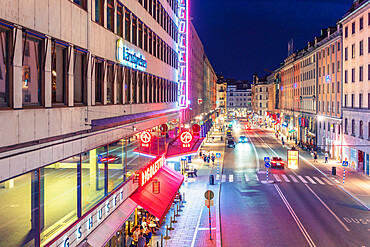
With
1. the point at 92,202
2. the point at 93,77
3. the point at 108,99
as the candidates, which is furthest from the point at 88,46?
the point at 92,202

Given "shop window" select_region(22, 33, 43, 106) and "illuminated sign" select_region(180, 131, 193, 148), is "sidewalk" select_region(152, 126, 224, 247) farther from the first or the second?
"shop window" select_region(22, 33, 43, 106)

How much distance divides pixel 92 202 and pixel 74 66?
5.54 metres

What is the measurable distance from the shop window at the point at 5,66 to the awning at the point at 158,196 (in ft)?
37.6

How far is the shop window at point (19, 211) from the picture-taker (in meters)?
9.13

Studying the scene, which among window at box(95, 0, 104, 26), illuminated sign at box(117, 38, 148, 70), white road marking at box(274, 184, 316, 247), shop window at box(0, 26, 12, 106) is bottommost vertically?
white road marking at box(274, 184, 316, 247)

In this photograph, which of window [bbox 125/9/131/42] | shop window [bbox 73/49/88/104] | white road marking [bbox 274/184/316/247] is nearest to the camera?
shop window [bbox 73/49/88/104]

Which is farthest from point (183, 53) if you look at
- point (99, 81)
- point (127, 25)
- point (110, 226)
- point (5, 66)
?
point (5, 66)

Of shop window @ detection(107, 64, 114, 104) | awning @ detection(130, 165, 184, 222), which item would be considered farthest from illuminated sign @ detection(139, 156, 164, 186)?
shop window @ detection(107, 64, 114, 104)

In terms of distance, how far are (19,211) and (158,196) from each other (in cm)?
1322

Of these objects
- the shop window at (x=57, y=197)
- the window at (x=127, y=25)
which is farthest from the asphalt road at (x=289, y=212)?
the window at (x=127, y=25)

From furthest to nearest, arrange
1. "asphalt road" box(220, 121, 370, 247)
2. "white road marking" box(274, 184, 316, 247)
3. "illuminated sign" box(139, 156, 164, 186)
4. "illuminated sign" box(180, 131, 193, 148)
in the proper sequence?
"illuminated sign" box(180, 131, 193, 148) → "asphalt road" box(220, 121, 370, 247) → "white road marking" box(274, 184, 316, 247) → "illuminated sign" box(139, 156, 164, 186)

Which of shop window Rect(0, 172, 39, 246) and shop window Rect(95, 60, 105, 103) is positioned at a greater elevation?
shop window Rect(95, 60, 105, 103)

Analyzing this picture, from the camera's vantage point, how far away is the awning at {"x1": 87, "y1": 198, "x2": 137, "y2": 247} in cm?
1489

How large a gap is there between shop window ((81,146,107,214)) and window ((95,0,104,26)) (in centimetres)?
584
